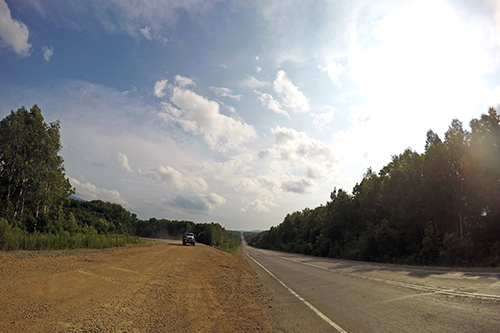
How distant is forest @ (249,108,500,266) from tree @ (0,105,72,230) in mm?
39230

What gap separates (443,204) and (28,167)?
147 feet

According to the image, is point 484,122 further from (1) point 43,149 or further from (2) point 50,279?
(1) point 43,149

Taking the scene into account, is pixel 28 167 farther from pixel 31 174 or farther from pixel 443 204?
pixel 443 204

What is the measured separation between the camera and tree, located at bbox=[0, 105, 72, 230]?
107 ft

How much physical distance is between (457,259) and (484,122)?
40.2ft

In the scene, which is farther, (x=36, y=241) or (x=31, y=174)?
(x=31, y=174)

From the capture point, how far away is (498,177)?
2319 cm

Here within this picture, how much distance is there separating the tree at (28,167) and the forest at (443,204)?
3923 cm

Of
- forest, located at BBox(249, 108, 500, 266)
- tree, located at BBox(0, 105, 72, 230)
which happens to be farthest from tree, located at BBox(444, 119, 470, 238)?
tree, located at BBox(0, 105, 72, 230)

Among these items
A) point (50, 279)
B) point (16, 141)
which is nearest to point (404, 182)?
point (50, 279)

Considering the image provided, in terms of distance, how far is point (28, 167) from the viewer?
108 feet

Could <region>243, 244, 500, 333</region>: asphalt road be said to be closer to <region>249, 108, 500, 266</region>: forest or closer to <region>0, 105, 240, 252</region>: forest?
<region>249, 108, 500, 266</region>: forest

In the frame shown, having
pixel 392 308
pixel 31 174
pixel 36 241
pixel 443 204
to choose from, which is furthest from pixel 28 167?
pixel 443 204

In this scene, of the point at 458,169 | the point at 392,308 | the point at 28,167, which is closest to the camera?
the point at 392,308
